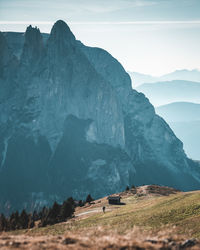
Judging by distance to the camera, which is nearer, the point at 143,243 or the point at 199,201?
the point at 143,243

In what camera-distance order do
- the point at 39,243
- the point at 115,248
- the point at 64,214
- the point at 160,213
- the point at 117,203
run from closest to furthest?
the point at 115,248, the point at 39,243, the point at 160,213, the point at 64,214, the point at 117,203

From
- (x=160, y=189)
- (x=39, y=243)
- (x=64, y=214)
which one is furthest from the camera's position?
(x=160, y=189)

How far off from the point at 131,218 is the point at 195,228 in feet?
48.4

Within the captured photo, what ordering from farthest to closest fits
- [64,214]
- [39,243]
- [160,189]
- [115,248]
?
[160,189]
[64,214]
[39,243]
[115,248]

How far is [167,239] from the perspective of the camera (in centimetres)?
2097

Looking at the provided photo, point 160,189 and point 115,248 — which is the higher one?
point 160,189

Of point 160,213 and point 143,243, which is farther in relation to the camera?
point 160,213

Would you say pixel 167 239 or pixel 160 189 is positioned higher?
pixel 160 189

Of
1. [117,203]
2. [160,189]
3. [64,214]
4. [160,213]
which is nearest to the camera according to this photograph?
[160,213]

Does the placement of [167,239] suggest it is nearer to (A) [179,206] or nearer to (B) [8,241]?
(B) [8,241]

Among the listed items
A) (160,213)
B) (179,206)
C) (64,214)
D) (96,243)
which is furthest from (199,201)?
(64,214)

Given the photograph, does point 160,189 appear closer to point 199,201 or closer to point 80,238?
point 199,201

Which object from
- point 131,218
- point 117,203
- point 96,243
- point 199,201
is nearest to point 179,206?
point 199,201

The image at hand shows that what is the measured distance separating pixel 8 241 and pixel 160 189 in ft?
296
